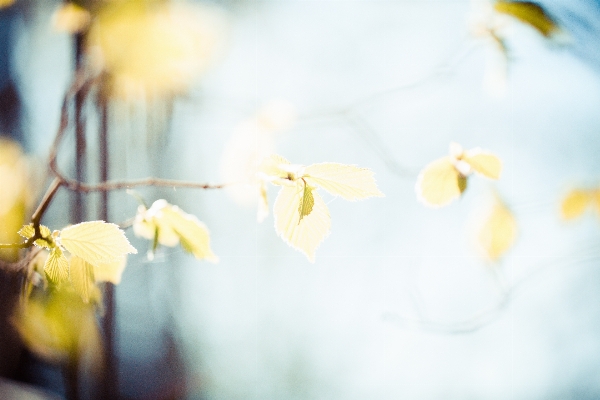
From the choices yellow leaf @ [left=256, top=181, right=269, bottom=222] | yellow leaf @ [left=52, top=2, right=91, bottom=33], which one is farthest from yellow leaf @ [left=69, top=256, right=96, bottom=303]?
yellow leaf @ [left=52, top=2, right=91, bottom=33]

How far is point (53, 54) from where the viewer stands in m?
0.92

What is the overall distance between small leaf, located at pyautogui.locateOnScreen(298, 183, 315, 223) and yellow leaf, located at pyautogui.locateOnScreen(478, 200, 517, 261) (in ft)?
1.47

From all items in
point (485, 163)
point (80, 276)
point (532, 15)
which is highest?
point (532, 15)

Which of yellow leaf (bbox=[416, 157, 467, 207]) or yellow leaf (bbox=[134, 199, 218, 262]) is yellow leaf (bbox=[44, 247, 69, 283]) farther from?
yellow leaf (bbox=[416, 157, 467, 207])

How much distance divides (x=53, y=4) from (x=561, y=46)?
4.06ft

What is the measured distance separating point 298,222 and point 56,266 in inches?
7.2

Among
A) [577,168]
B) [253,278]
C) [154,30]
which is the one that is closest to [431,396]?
[253,278]

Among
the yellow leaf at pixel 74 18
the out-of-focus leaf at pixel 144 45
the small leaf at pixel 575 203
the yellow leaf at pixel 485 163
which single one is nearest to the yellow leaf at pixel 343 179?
the yellow leaf at pixel 485 163

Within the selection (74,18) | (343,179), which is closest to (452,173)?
(343,179)

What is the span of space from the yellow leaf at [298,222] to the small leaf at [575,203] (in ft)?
2.16

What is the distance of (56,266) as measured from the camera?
241 millimetres

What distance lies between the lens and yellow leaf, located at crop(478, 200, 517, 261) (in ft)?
1.76

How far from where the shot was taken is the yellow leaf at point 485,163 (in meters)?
0.29

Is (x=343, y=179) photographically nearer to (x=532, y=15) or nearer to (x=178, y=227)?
(x=178, y=227)
